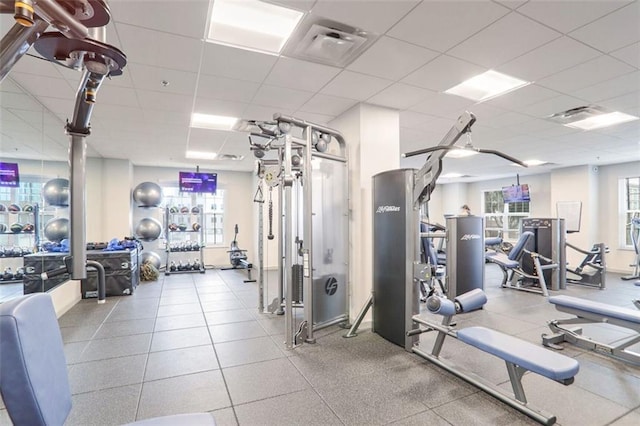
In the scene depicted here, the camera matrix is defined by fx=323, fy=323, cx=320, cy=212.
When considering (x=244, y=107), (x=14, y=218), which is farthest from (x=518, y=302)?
(x=14, y=218)

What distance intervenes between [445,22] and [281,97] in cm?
210

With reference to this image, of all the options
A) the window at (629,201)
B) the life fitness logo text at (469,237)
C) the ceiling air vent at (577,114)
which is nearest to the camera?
the ceiling air vent at (577,114)

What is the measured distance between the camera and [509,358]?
2281mm

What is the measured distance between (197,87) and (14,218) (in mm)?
2350

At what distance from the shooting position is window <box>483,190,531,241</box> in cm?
1134

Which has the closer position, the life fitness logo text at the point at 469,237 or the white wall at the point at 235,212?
the life fitness logo text at the point at 469,237

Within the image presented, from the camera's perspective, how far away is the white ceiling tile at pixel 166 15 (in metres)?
2.27

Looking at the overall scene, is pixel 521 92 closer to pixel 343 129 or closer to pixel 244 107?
pixel 343 129

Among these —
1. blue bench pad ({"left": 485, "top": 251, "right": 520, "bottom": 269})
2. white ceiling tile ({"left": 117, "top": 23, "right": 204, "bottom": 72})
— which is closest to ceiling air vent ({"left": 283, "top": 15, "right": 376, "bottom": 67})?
white ceiling tile ({"left": 117, "top": 23, "right": 204, "bottom": 72})

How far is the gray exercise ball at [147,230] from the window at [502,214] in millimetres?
10899

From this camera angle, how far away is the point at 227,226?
9852 mm

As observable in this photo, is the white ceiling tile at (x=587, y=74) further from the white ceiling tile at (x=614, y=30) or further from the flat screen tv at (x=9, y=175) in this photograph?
the flat screen tv at (x=9, y=175)

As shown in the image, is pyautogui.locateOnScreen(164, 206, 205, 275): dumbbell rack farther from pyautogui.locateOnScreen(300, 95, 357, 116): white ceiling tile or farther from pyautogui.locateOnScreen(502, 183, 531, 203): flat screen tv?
pyautogui.locateOnScreen(502, 183, 531, 203): flat screen tv

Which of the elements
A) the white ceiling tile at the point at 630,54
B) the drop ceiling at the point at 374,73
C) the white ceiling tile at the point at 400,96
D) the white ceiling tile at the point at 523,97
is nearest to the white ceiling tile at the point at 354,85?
the drop ceiling at the point at 374,73
